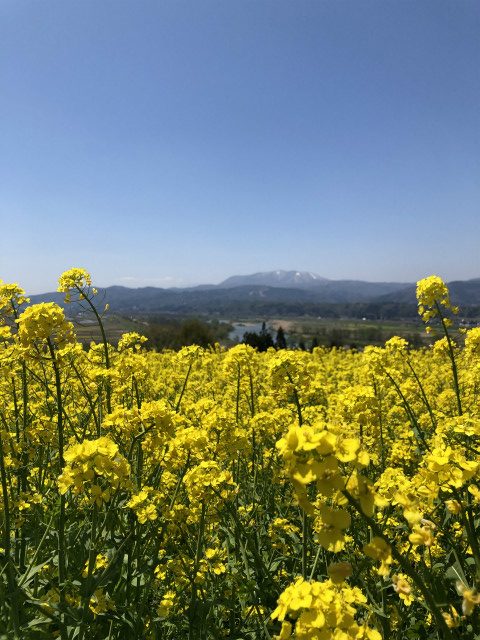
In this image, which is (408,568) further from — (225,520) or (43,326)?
(225,520)

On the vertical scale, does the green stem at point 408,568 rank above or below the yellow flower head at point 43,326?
below

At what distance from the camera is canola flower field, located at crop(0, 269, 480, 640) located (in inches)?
67.7

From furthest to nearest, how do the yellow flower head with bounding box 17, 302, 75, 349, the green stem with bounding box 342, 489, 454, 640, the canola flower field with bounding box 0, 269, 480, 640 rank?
the yellow flower head with bounding box 17, 302, 75, 349 → the canola flower field with bounding box 0, 269, 480, 640 → the green stem with bounding box 342, 489, 454, 640

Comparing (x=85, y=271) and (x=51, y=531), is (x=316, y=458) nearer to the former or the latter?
(x=51, y=531)

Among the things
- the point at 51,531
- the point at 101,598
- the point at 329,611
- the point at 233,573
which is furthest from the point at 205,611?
the point at 329,611

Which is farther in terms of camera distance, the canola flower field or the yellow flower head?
the yellow flower head

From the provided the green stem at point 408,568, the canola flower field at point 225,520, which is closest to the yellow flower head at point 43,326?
the canola flower field at point 225,520

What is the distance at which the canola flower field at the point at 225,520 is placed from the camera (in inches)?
67.7

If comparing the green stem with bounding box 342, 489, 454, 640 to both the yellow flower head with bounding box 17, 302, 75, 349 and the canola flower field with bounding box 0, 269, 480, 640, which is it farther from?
the yellow flower head with bounding box 17, 302, 75, 349

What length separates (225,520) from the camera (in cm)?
435

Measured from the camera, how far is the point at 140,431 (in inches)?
128

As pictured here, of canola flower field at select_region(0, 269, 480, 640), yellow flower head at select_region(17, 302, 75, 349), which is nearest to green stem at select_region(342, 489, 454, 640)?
canola flower field at select_region(0, 269, 480, 640)

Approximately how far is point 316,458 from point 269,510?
4434 millimetres

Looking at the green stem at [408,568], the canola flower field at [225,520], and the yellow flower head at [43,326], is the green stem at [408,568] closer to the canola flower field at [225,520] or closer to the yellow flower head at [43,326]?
the canola flower field at [225,520]
